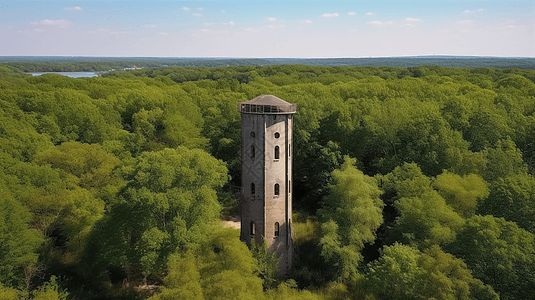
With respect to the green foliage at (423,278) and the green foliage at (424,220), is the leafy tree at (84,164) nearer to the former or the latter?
the green foliage at (423,278)

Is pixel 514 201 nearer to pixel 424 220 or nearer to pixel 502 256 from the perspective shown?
pixel 424 220

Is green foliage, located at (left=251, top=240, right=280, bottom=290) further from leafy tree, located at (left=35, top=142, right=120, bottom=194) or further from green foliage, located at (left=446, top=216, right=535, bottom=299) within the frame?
leafy tree, located at (left=35, top=142, right=120, bottom=194)

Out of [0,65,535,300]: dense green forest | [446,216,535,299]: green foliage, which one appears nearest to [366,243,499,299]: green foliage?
[0,65,535,300]: dense green forest

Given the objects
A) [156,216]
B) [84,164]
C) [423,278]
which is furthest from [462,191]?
[84,164]

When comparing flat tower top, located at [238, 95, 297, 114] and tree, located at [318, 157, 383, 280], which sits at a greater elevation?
flat tower top, located at [238, 95, 297, 114]

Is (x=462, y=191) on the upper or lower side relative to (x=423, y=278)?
upper

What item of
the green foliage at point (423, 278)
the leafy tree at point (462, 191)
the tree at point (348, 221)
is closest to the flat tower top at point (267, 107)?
the tree at point (348, 221)
